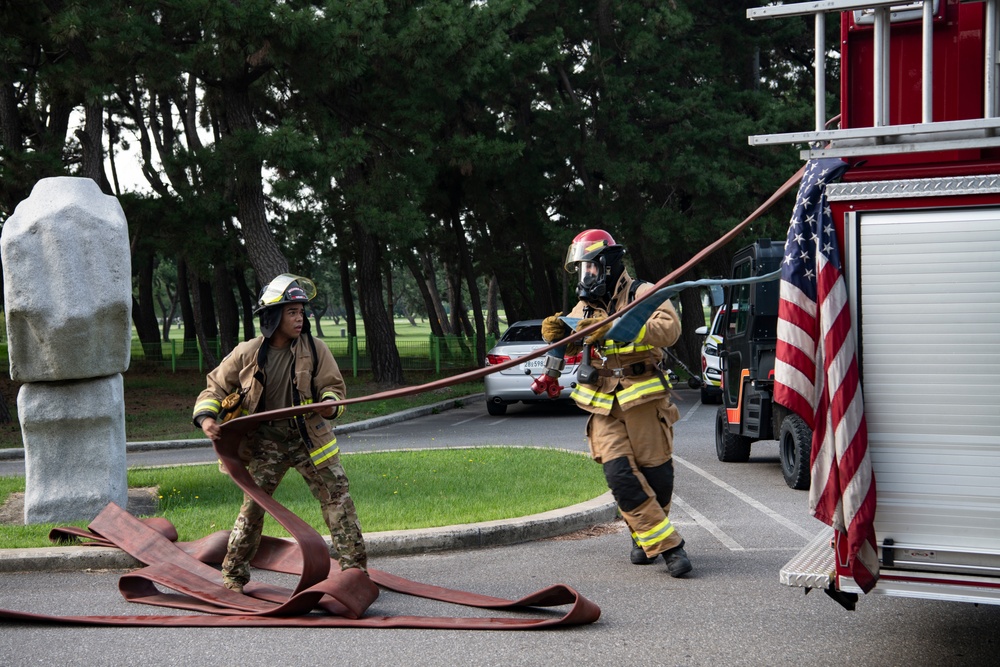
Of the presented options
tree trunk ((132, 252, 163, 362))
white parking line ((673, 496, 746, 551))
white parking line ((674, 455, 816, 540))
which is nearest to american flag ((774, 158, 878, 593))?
white parking line ((673, 496, 746, 551))

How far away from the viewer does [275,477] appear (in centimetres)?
627

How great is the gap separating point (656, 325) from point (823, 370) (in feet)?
6.94

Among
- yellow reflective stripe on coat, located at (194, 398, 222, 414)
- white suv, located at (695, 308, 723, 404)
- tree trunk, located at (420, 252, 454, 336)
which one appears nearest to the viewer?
yellow reflective stripe on coat, located at (194, 398, 222, 414)

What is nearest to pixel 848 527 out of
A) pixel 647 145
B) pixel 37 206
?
pixel 37 206

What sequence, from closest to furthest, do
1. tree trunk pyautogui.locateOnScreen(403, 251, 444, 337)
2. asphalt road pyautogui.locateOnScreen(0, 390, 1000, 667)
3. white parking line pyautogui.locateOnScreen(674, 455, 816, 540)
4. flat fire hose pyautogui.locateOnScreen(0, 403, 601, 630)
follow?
asphalt road pyautogui.locateOnScreen(0, 390, 1000, 667)
flat fire hose pyautogui.locateOnScreen(0, 403, 601, 630)
white parking line pyautogui.locateOnScreen(674, 455, 816, 540)
tree trunk pyautogui.locateOnScreen(403, 251, 444, 337)

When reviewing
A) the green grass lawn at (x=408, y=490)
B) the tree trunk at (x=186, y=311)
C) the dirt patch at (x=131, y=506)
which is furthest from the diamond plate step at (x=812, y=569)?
the tree trunk at (x=186, y=311)

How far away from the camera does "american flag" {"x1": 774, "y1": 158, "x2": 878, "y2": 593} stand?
413cm

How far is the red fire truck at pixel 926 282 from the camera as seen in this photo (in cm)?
398

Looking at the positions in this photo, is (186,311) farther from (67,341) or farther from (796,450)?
(796,450)

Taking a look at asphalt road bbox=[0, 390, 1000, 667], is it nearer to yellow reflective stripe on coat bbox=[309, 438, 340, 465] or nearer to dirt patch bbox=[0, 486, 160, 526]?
yellow reflective stripe on coat bbox=[309, 438, 340, 465]

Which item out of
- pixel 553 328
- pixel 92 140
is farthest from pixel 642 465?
pixel 92 140

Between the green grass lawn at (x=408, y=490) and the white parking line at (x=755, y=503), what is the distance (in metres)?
1.18

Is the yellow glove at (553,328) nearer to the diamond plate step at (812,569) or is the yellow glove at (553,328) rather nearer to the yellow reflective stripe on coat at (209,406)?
the yellow reflective stripe on coat at (209,406)

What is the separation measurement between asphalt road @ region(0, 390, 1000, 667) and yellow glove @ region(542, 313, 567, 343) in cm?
147
